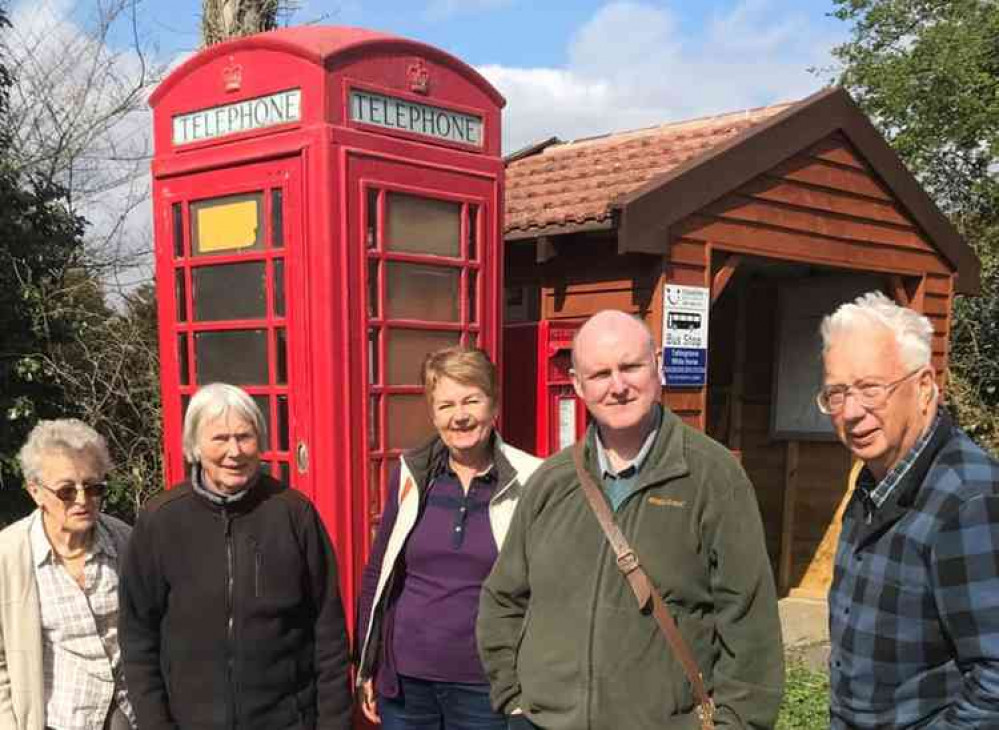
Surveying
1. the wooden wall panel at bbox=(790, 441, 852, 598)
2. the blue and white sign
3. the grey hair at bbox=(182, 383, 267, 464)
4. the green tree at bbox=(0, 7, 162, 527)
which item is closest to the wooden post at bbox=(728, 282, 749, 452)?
the wooden wall panel at bbox=(790, 441, 852, 598)

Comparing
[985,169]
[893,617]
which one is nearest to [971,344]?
[985,169]

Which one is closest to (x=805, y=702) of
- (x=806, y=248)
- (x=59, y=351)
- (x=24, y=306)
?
(x=806, y=248)

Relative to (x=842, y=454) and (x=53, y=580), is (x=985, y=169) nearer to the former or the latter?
(x=842, y=454)

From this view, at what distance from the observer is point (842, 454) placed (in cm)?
787

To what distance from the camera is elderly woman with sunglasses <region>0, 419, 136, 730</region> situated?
2695 mm

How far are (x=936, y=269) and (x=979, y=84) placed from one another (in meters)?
8.75

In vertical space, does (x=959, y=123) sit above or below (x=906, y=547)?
above

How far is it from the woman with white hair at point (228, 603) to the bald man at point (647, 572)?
679 mm

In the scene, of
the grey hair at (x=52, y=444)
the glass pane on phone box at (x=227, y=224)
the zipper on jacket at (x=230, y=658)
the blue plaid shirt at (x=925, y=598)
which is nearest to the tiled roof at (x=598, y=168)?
the glass pane on phone box at (x=227, y=224)

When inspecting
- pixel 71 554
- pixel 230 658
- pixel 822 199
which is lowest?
pixel 230 658

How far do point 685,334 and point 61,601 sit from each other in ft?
13.3

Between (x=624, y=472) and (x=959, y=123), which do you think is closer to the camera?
(x=624, y=472)

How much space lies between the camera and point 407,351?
4.11 meters

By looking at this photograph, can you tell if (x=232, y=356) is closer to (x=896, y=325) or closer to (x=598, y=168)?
(x=896, y=325)
